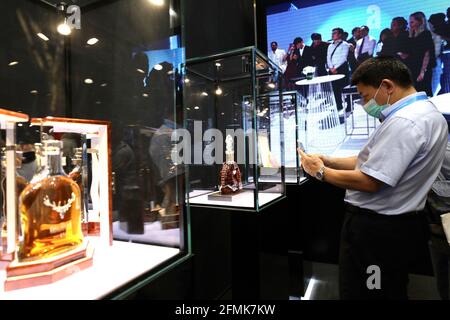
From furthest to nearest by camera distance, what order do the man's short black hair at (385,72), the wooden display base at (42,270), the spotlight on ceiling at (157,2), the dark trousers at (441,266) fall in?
the dark trousers at (441,266), the man's short black hair at (385,72), the spotlight on ceiling at (157,2), the wooden display base at (42,270)

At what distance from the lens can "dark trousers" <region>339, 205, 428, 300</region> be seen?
4.11ft

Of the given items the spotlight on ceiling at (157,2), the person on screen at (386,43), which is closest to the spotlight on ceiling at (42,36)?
the spotlight on ceiling at (157,2)

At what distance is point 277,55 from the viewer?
3.11m

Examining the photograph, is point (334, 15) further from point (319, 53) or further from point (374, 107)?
point (374, 107)

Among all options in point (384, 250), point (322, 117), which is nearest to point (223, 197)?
point (384, 250)

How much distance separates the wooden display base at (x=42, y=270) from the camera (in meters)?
0.50

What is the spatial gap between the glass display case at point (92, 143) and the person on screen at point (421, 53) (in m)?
2.64

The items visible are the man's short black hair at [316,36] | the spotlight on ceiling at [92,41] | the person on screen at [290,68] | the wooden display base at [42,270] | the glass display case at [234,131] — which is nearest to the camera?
the wooden display base at [42,270]

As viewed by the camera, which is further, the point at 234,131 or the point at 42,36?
the point at 234,131

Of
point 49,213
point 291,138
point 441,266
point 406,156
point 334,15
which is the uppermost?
point 334,15

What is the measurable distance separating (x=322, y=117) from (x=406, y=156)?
1850 mm

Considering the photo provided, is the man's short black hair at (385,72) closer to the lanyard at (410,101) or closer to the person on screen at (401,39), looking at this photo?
the lanyard at (410,101)

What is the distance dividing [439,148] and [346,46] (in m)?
1.95
